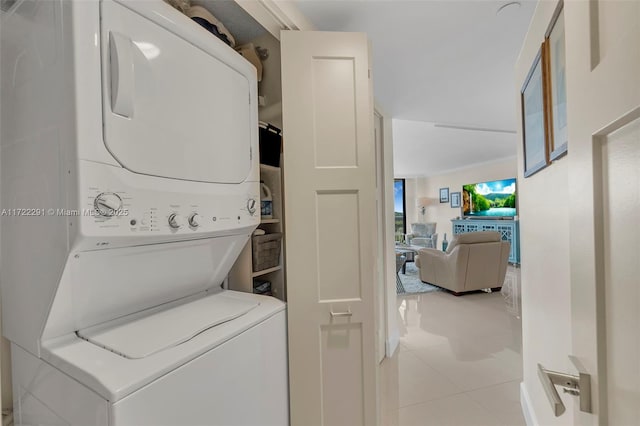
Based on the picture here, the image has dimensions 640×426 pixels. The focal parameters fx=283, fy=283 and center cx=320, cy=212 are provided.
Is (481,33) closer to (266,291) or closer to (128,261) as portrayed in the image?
(266,291)

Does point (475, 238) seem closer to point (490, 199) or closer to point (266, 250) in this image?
point (490, 199)

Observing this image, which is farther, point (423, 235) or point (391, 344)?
point (423, 235)

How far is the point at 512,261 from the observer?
6305mm

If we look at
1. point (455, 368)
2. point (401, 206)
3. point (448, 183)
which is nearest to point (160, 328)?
point (455, 368)

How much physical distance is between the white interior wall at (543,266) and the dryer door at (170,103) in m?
1.25

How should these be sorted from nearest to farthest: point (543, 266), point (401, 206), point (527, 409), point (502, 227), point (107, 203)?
point (107, 203)
point (543, 266)
point (527, 409)
point (502, 227)
point (401, 206)

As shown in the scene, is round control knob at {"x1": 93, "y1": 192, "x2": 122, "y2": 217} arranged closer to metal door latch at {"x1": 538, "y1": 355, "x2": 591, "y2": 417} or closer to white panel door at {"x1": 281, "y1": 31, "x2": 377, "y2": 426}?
white panel door at {"x1": 281, "y1": 31, "x2": 377, "y2": 426}

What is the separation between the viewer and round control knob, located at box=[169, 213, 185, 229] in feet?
2.89

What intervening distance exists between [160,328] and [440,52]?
2.18m

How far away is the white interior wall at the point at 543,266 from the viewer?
110 cm

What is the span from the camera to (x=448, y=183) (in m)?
8.55

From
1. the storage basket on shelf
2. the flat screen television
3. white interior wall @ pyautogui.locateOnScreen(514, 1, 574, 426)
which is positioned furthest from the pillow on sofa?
the storage basket on shelf

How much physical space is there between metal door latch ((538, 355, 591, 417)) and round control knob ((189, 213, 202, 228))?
102 cm

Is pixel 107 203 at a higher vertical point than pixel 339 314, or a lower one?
higher
